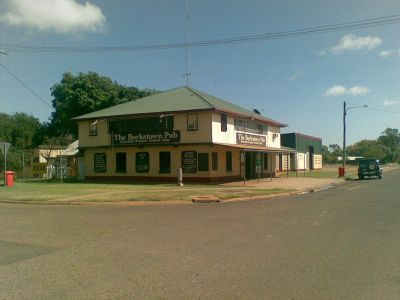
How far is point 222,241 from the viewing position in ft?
31.3

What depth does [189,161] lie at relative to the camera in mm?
32406

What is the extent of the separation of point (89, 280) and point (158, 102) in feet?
97.9

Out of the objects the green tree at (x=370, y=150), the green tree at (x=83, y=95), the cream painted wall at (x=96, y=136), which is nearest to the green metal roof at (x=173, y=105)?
the cream painted wall at (x=96, y=136)

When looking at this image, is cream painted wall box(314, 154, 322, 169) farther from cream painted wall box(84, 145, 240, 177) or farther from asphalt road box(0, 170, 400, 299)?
asphalt road box(0, 170, 400, 299)

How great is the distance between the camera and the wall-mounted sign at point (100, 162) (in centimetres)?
3638

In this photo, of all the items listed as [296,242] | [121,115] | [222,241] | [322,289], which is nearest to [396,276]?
[322,289]

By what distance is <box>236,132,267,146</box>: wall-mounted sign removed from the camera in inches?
1393

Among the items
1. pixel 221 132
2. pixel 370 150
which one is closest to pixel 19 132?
pixel 221 132

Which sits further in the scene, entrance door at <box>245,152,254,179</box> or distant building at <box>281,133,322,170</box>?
distant building at <box>281,133,322,170</box>

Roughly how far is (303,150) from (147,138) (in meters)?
31.1

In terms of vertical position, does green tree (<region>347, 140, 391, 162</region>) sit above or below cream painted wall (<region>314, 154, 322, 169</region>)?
above

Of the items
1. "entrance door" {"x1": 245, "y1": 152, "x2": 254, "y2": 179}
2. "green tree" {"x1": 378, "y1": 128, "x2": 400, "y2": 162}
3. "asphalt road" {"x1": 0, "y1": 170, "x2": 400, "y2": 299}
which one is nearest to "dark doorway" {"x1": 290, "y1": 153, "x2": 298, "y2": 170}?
"entrance door" {"x1": 245, "y1": 152, "x2": 254, "y2": 179}

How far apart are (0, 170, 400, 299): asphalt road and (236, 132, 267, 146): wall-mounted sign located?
21190mm

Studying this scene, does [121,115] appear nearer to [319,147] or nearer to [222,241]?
[222,241]
